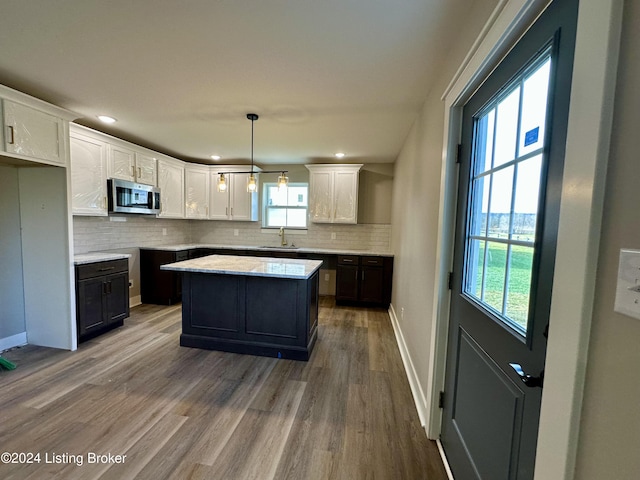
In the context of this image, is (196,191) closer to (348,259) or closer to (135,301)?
(135,301)

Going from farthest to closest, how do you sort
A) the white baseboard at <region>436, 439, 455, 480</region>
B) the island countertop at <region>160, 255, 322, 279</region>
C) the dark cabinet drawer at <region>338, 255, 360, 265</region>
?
the dark cabinet drawer at <region>338, 255, 360, 265</region> < the island countertop at <region>160, 255, 322, 279</region> < the white baseboard at <region>436, 439, 455, 480</region>

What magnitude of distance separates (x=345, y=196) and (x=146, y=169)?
3.14m

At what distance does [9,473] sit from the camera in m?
1.46

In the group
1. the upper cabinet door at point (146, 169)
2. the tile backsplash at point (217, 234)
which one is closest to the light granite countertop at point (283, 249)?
the tile backsplash at point (217, 234)

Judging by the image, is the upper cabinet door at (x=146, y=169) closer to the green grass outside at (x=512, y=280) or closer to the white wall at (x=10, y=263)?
the white wall at (x=10, y=263)

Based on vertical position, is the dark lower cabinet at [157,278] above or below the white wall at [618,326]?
below

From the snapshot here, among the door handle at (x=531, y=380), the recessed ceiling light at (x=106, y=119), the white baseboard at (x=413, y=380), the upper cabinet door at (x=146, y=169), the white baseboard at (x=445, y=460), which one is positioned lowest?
the white baseboard at (x=445, y=460)

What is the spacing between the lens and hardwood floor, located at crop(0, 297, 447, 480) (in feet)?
5.03

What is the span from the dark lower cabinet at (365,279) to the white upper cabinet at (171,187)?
115 inches

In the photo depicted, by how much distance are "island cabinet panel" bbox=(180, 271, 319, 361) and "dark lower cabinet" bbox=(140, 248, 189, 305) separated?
1635 mm

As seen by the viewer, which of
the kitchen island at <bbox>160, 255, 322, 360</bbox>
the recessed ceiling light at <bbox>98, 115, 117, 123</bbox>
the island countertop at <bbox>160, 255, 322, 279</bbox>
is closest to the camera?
the island countertop at <bbox>160, 255, 322, 279</bbox>

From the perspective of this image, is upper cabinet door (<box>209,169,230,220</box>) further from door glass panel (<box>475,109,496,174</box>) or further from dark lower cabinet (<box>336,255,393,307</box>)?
door glass panel (<box>475,109,496,174</box>)

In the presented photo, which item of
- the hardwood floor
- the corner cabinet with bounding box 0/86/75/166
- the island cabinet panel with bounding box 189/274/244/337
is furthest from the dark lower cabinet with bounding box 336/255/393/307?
the corner cabinet with bounding box 0/86/75/166

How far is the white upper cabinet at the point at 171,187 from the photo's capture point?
4.40 m
